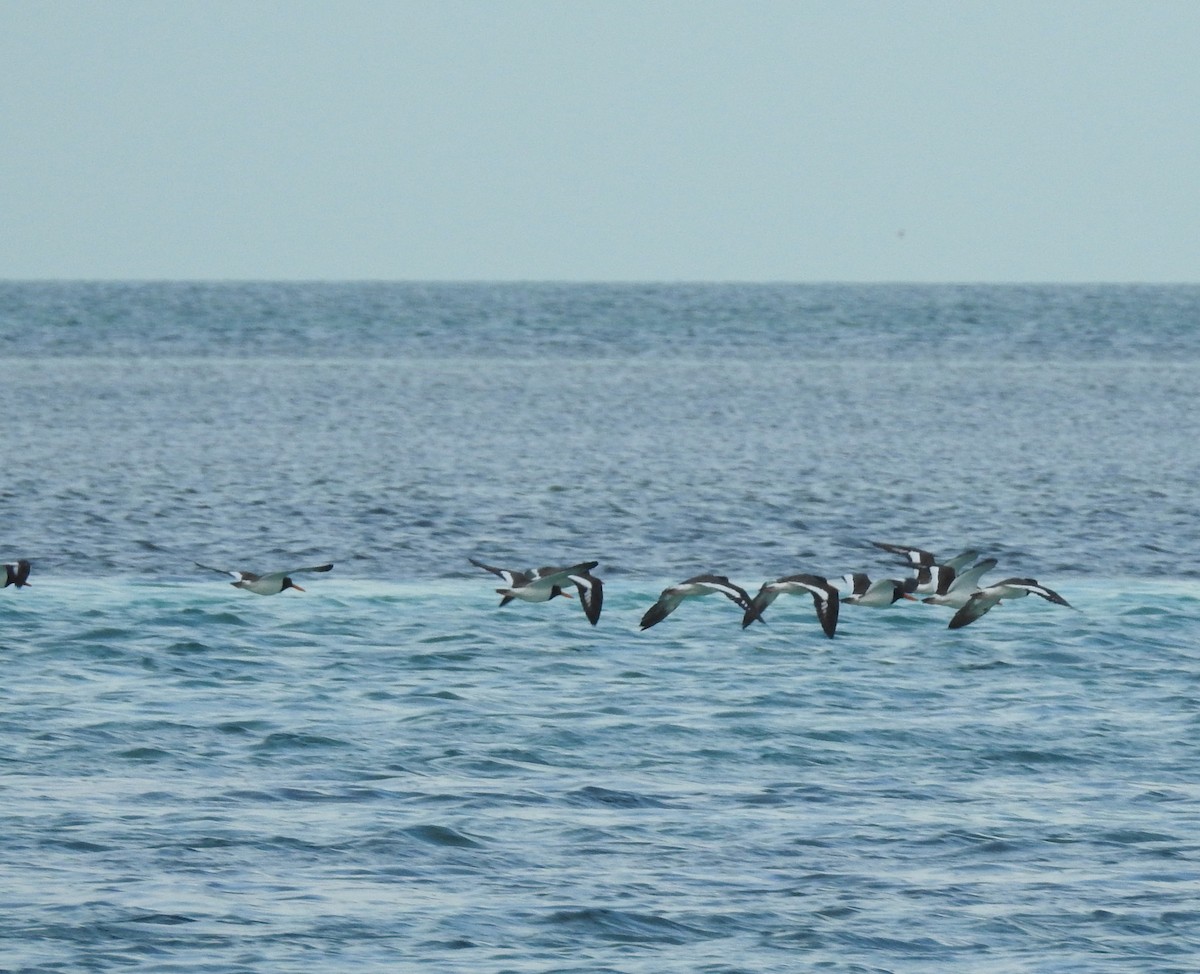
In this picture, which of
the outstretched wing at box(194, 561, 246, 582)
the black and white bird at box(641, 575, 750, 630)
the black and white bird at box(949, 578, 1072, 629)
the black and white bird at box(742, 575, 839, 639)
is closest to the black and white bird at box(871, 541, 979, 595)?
the black and white bird at box(949, 578, 1072, 629)

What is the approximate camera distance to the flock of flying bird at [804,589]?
72.6ft

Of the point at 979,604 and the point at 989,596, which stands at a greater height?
the point at 989,596

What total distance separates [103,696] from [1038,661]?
9.81m

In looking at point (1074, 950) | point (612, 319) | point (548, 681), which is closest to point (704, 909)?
point (1074, 950)

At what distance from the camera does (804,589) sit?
22.5 meters

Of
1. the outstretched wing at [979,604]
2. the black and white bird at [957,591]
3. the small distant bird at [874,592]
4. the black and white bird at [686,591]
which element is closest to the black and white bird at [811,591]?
the black and white bird at [686,591]

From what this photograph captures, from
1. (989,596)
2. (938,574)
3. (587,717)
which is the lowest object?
(587,717)

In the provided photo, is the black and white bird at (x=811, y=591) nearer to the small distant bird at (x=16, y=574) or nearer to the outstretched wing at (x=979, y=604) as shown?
the outstretched wing at (x=979, y=604)

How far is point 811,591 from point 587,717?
3283 millimetres

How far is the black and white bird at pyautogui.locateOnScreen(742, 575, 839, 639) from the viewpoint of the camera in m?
22.0

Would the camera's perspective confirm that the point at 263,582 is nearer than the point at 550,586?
No

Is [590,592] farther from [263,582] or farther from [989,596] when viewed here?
[989,596]

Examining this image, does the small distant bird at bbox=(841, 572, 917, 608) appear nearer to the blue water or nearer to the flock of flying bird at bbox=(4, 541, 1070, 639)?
the flock of flying bird at bbox=(4, 541, 1070, 639)

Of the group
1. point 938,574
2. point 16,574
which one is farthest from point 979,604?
point 16,574
